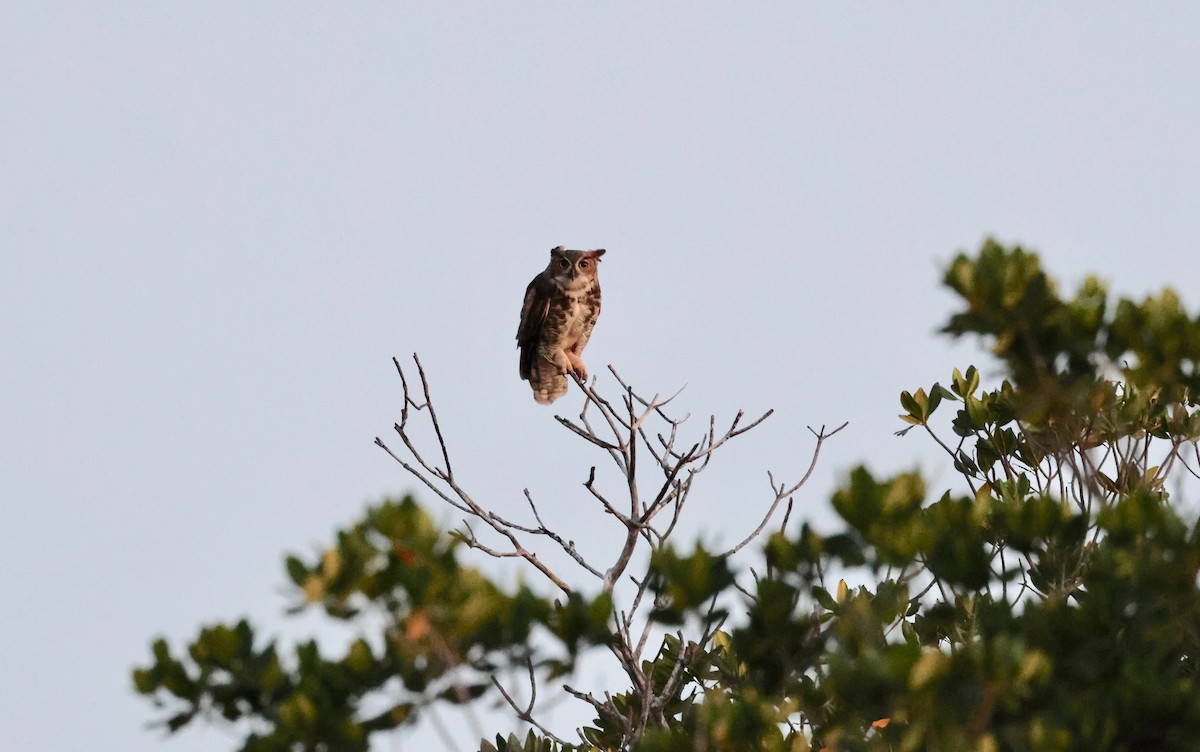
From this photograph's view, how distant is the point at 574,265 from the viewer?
34.0 ft

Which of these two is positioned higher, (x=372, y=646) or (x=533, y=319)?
(x=533, y=319)

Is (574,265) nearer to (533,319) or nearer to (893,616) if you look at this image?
(533,319)

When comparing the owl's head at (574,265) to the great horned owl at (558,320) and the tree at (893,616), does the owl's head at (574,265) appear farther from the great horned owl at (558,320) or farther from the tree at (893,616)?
the tree at (893,616)

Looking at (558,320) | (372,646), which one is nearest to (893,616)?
(372,646)

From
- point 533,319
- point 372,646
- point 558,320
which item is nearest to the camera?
point 372,646

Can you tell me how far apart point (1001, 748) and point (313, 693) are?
1.81 meters

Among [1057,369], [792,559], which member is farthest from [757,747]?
[1057,369]

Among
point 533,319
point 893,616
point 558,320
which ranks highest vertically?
point 533,319

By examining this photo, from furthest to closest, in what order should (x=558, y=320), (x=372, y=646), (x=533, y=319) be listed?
(x=533, y=319) < (x=558, y=320) < (x=372, y=646)

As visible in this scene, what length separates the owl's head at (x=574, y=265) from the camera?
10.4 metres

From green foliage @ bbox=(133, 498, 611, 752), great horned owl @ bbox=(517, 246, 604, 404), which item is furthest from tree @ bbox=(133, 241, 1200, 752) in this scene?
great horned owl @ bbox=(517, 246, 604, 404)

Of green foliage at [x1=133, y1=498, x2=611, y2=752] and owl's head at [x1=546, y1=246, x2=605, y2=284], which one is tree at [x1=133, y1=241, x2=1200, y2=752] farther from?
owl's head at [x1=546, y1=246, x2=605, y2=284]

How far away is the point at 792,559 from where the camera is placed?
4.20 metres

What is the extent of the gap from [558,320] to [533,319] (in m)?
0.25
